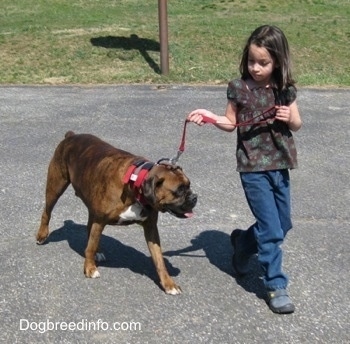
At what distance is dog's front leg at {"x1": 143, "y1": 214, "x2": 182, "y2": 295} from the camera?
448 centimetres

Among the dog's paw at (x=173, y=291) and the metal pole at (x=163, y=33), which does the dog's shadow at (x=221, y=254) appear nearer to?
the dog's paw at (x=173, y=291)

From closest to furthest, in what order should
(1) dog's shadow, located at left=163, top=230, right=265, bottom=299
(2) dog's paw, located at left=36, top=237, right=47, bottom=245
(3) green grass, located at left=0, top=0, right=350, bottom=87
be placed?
(1) dog's shadow, located at left=163, top=230, right=265, bottom=299 → (2) dog's paw, located at left=36, top=237, right=47, bottom=245 → (3) green grass, located at left=0, top=0, right=350, bottom=87

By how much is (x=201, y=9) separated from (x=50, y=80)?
262 inches

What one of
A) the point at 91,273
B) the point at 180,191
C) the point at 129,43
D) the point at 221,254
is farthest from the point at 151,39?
the point at 180,191

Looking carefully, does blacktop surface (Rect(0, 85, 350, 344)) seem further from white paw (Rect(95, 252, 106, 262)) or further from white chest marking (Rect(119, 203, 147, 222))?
white chest marking (Rect(119, 203, 147, 222))

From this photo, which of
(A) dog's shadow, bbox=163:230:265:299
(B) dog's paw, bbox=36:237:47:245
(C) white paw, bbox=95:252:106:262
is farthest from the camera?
(B) dog's paw, bbox=36:237:47:245

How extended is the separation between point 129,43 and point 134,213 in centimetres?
910

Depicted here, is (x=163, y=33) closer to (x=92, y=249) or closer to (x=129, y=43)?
(x=129, y=43)

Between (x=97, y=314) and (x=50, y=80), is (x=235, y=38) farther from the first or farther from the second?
(x=97, y=314)

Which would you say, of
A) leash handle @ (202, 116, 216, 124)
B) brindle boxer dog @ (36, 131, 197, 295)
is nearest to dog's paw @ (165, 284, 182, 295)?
brindle boxer dog @ (36, 131, 197, 295)

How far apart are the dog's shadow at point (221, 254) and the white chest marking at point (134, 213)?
32.0 inches

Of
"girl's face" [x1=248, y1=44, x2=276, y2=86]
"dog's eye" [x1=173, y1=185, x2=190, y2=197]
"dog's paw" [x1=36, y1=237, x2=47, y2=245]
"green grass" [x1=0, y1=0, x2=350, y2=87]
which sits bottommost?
"green grass" [x1=0, y1=0, x2=350, y2=87]

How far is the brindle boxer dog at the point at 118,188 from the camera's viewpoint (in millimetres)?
4086

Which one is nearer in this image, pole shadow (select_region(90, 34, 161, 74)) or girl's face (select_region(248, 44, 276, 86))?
girl's face (select_region(248, 44, 276, 86))
